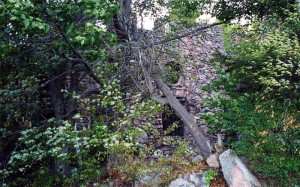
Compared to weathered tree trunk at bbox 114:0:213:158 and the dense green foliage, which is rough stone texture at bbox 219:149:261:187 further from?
weathered tree trunk at bbox 114:0:213:158

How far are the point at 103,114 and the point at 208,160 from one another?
264 centimetres

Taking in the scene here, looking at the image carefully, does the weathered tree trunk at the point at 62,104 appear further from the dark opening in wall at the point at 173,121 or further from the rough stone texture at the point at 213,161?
the dark opening in wall at the point at 173,121

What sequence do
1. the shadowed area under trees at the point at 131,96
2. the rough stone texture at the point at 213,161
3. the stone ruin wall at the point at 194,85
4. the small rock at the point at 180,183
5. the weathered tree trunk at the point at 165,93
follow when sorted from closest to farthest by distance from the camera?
the shadowed area under trees at the point at 131,96
the small rock at the point at 180,183
the rough stone texture at the point at 213,161
the weathered tree trunk at the point at 165,93
the stone ruin wall at the point at 194,85

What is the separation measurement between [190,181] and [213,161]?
70 centimetres

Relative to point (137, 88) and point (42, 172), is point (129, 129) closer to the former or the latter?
point (137, 88)

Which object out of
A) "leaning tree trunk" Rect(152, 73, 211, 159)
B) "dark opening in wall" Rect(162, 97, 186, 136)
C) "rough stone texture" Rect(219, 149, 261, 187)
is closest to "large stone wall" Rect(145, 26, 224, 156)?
"dark opening in wall" Rect(162, 97, 186, 136)

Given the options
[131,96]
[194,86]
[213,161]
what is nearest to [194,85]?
[194,86]

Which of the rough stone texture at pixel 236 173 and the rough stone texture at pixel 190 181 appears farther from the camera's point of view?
the rough stone texture at pixel 190 181

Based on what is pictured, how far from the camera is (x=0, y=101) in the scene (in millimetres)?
6324

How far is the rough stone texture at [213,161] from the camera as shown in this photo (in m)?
5.98

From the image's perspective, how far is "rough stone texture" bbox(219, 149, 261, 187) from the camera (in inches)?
203

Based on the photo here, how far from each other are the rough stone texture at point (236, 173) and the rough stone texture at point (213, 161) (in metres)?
0.35

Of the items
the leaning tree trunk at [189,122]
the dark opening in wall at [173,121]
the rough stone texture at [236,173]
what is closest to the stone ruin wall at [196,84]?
the dark opening in wall at [173,121]

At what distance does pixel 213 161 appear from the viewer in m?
6.03
